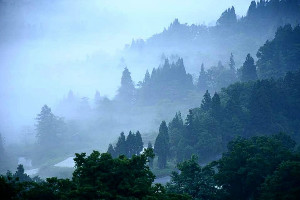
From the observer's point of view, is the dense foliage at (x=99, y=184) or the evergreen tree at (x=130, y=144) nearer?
the dense foliage at (x=99, y=184)

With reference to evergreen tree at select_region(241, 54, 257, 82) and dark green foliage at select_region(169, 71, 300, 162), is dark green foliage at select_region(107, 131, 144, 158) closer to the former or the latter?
dark green foliage at select_region(169, 71, 300, 162)

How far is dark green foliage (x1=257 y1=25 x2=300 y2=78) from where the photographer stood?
7661 centimetres

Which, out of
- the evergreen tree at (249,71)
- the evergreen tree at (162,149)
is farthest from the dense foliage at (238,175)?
the evergreen tree at (249,71)

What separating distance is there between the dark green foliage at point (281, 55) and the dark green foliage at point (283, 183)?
52128 mm

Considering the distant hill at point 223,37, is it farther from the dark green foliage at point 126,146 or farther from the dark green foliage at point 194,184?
the dark green foliage at point 194,184


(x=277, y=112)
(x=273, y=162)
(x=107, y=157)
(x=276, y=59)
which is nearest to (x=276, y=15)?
(x=276, y=59)

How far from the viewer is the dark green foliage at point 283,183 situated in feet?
83.7

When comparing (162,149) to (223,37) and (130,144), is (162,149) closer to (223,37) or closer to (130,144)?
(130,144)

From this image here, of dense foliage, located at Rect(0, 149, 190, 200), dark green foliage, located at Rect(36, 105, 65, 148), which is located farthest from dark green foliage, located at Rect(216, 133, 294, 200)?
dark green foliage, located at Rect(36, 105, 65, 148)

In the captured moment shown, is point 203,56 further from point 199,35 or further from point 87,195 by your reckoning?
point 87,195

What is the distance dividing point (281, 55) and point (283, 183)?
59.0m

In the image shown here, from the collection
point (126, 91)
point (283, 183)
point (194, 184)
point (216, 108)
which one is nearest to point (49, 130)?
point (126, 91)

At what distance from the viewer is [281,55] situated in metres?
78.1

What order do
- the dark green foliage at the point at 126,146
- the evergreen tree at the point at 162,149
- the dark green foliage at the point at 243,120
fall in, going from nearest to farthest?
the dark green foliage at the point at 243,120, the evergreen tree at the point at 162,149, the dark green foliage at the point at 126,146
